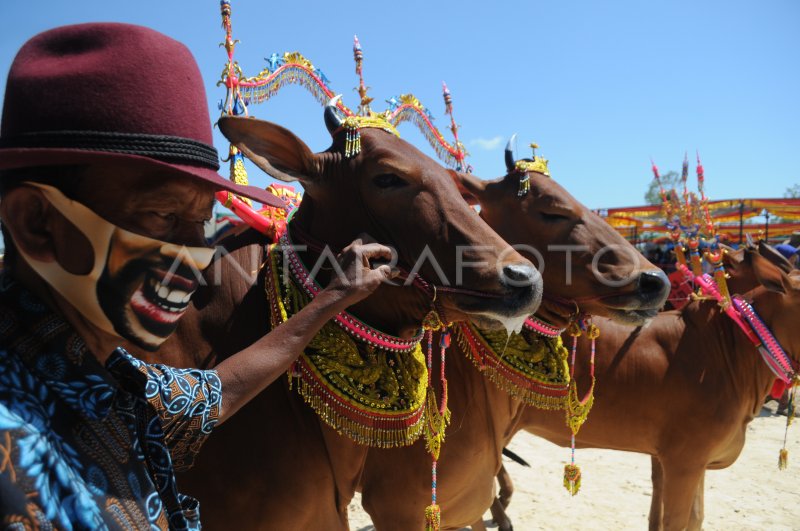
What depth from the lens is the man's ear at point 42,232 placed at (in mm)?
1038

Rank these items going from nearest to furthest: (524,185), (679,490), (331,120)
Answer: (331,120), (524,185), (679,490)

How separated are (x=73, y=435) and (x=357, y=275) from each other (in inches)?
33.6

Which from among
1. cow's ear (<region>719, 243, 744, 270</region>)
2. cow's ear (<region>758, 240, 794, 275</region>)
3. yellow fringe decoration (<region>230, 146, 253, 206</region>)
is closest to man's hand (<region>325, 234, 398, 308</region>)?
yellow fringe decoration (<region>230, 146, 253, 206</region>)

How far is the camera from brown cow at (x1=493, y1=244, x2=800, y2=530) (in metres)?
4.30

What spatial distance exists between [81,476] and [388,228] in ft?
4.38

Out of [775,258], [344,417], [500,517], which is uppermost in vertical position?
[344,417]

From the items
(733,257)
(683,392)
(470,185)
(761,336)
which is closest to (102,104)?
(470,185)

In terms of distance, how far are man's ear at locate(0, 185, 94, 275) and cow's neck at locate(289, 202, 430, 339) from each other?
42.3 inches

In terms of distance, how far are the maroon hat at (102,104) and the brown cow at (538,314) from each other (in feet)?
5.56

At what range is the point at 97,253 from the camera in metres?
1.09

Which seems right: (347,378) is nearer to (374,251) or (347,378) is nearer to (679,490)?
(374,251)

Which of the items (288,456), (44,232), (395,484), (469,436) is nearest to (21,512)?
(44,232)

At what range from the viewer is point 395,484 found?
2480 millimetres

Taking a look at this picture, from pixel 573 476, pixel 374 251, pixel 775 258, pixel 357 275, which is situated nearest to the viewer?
pixel 357 275
